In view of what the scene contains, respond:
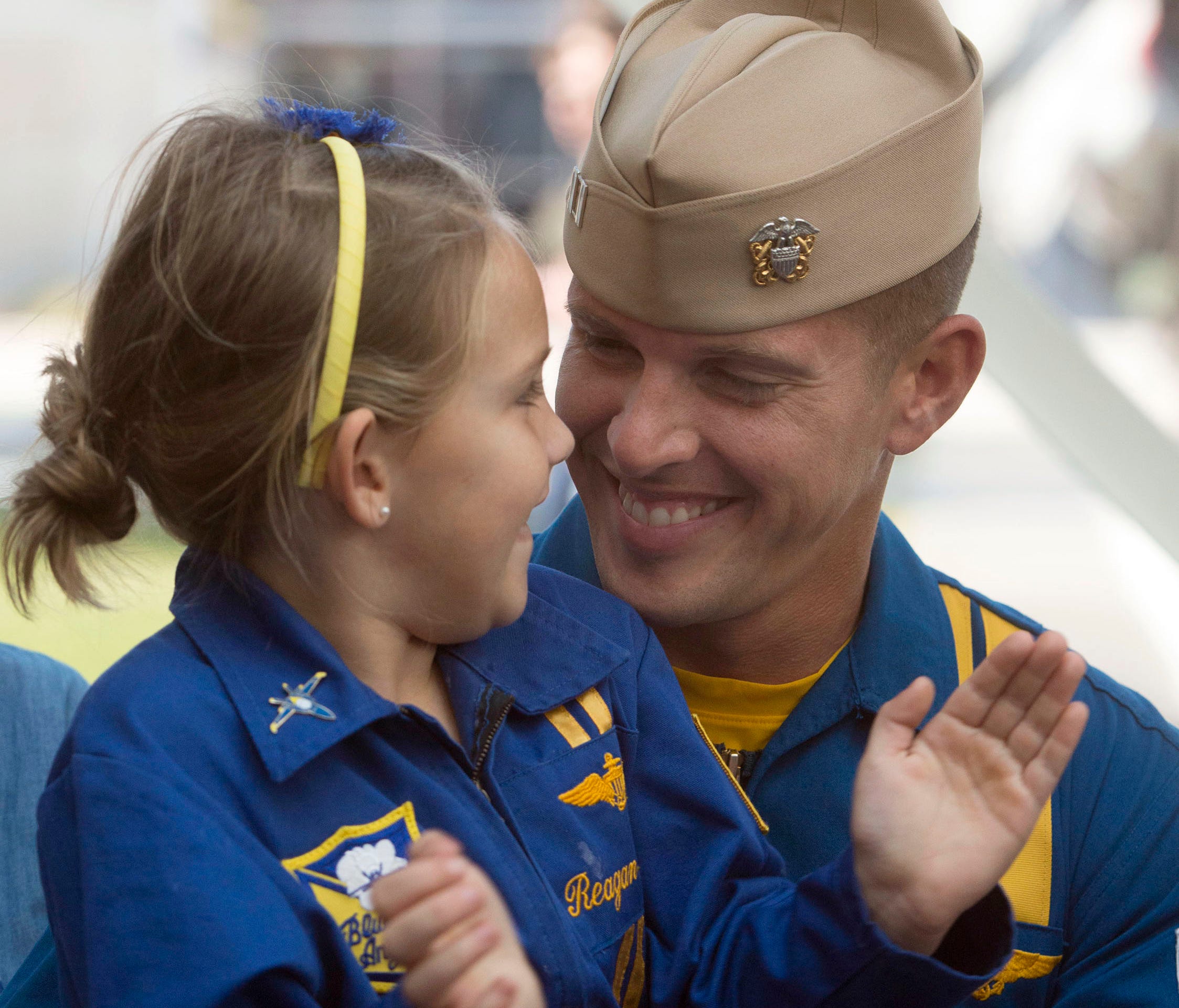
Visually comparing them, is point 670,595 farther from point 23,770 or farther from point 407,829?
point 23,770

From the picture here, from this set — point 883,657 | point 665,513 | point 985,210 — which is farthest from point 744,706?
point 985,210

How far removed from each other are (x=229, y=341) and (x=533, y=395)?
0.33 m

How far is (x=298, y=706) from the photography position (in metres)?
1.36

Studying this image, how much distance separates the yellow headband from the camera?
136 centimetres

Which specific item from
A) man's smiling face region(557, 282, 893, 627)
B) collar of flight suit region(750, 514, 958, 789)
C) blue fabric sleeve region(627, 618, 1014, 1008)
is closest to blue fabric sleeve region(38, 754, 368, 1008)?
blue fabric sleeve region(627, 618, 1014, 1008)

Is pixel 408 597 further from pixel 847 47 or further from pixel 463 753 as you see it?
pixel 847 47

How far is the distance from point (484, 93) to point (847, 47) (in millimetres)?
8419

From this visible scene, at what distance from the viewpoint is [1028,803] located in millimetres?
1444

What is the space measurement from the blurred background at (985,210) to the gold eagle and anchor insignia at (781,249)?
0.88 ft

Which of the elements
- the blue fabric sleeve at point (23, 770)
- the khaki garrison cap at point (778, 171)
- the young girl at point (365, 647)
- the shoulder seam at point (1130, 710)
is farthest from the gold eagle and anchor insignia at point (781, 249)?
the blue fabric sleeve at point (23, 770)

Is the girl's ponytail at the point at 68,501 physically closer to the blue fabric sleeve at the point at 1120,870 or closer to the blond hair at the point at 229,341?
the blond hair at the point at 229,341

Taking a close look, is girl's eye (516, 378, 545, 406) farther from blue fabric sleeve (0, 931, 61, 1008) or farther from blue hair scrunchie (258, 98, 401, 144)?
blue fabric sleeve (0, 931, 61, 1008)

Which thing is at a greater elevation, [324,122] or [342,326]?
[324,122]

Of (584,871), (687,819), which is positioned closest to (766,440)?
(687,819)
